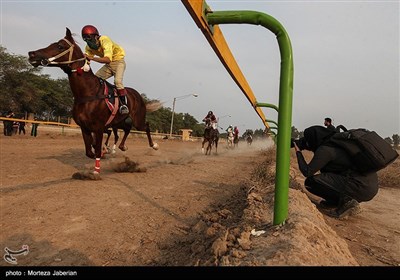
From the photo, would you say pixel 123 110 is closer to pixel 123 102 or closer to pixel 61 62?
pixel 123 102

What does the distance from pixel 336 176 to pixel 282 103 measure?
2.25 metres

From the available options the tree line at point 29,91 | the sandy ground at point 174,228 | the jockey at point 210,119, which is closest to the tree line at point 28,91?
the tree line at point 29,91

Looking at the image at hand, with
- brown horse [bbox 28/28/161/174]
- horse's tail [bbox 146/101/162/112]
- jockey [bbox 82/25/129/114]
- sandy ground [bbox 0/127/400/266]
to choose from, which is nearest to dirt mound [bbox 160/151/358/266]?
sandy ground [bbox 0/127/400/266]

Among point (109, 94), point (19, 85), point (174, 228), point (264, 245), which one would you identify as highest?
point (19, 85)

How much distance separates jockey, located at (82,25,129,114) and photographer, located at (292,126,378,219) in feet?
13.7

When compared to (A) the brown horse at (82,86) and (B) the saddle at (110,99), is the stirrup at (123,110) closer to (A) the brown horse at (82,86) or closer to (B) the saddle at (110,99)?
(B) the saddle at (110,99)

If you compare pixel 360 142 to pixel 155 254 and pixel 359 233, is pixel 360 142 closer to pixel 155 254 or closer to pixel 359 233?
pixel 359 233

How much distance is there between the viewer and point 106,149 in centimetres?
872

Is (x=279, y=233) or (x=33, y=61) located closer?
(x=279, y=233)

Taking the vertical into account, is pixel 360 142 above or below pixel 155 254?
above

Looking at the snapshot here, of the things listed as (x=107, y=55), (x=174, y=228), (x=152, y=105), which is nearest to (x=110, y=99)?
(x=107, y=55)

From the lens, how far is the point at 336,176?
380 cm

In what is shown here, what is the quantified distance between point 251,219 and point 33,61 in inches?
185
